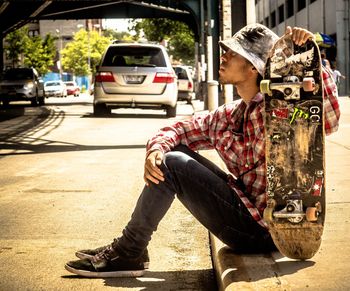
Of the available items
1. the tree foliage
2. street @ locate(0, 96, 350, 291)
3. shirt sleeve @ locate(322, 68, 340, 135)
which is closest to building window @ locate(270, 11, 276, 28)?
the tree foliage

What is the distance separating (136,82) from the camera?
16906 millimetres

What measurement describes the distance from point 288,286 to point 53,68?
10246cm

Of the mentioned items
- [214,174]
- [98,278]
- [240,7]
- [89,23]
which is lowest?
[98,278]

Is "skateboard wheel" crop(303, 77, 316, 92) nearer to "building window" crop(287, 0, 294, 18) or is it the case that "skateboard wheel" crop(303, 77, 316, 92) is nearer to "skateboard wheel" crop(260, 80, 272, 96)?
"skateboard wheel" crop(260, 80, 272, 96)

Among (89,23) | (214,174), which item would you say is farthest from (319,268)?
(89,23)

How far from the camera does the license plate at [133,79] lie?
1688 centimetres

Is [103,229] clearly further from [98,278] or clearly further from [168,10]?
[168,10]

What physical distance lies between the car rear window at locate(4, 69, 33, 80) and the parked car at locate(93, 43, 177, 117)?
1246 cm

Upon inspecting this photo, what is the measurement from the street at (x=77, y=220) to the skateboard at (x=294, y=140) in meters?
0.81

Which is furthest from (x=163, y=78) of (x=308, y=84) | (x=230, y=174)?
(x=308, y=84)

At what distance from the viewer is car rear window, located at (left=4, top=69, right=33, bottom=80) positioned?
94.1 ft

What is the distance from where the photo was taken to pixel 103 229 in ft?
16.0

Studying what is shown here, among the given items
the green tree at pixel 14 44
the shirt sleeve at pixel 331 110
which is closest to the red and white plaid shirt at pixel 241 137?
the shirt sleeve at pixel 331 110

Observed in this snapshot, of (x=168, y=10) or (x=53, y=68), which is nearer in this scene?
(x=168, y=10)
